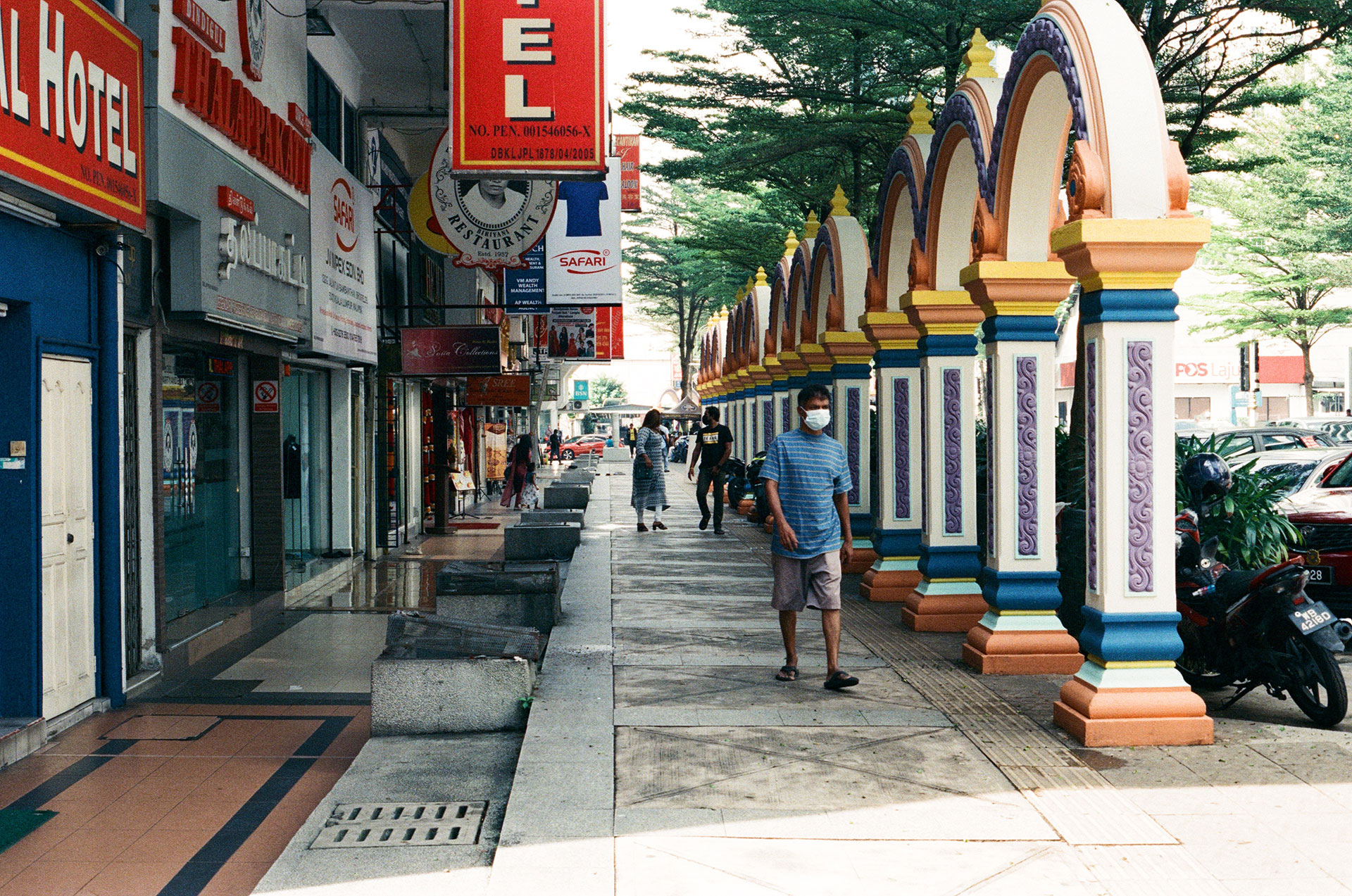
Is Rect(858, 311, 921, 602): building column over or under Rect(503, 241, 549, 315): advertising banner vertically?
under

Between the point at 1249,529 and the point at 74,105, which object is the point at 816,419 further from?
the point at 74,105

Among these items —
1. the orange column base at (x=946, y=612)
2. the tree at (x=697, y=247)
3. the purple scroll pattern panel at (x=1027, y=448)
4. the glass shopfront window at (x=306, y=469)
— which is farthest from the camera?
the tree at (x=697, y=247)

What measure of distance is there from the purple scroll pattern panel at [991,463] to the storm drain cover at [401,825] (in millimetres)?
4699

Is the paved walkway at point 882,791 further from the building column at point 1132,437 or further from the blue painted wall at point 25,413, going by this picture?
the blue painted wall at point 25,413

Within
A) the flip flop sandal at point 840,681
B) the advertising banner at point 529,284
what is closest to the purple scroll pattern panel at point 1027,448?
the flip flop sandal at point 840,681

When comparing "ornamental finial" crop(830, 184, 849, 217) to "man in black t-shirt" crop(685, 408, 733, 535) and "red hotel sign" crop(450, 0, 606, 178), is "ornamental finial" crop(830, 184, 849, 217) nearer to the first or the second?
"man in black t-shirt" crop(685, 408, 733, 535)

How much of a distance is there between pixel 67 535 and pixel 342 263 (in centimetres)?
712

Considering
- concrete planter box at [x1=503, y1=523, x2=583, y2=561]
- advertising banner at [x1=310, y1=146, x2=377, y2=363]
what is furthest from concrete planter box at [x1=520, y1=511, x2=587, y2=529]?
advertising banner at [x1=310, y1=146, x2=377, y2=363]

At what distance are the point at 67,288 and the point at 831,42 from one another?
12.9 m

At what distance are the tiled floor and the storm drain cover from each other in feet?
1.08

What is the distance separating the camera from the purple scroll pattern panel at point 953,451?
10859mm

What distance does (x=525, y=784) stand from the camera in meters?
5.55

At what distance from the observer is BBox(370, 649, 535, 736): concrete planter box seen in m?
6.79

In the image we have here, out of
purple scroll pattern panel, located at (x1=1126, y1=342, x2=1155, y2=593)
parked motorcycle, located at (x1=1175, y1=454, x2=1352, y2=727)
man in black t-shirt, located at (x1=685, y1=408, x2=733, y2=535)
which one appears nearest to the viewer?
parked motorcycle, located at (x1=1175, y1=454, x2=1352, y2=727)
